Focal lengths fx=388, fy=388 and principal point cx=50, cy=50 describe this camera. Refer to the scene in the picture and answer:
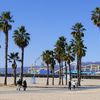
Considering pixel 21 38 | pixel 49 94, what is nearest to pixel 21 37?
pixel 21 38

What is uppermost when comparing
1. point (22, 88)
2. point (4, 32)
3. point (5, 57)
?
point (4, 32)

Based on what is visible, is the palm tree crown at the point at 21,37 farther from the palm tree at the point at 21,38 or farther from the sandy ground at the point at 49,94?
the sandy ground at the point at 49,94

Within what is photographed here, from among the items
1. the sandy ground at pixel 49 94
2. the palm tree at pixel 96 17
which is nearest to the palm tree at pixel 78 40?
the palm tree at pixel 96 17

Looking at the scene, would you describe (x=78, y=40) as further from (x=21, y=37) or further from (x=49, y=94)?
(x=49, y=94)

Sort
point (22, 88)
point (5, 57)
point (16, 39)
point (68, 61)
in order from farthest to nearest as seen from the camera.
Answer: point (68, 61), point (16, 39), point (5, 57), point (22, 88)

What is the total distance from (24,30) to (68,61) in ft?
77.6

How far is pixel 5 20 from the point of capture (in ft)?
234

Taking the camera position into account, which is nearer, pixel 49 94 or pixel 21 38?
pixel 49 94

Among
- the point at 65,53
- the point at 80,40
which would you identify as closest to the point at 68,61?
the point at 65,53

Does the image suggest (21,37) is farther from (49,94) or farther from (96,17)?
(49,94)

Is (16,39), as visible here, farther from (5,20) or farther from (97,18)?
(97,18)

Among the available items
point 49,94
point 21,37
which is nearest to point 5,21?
point 21,37

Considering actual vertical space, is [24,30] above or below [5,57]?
above

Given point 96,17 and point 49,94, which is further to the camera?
point 96,17
